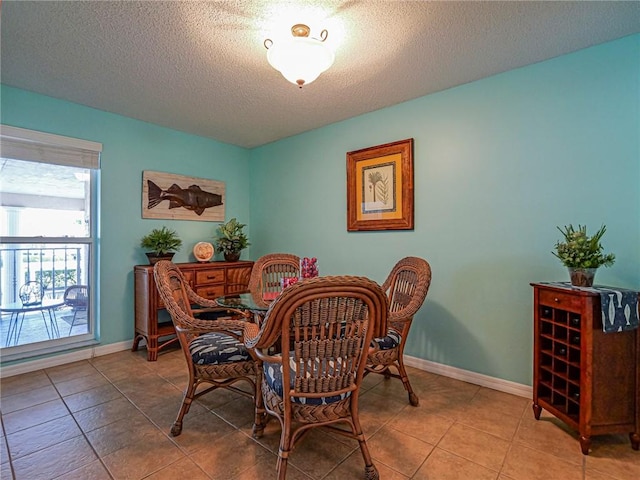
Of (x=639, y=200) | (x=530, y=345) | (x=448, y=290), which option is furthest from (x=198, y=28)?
(x=530, y=345)

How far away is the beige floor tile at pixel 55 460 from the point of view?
62.5 inches

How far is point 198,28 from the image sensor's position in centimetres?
198

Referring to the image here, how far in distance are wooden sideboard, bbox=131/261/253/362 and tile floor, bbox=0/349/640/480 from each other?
2.41 ft

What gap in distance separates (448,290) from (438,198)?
0.84 m

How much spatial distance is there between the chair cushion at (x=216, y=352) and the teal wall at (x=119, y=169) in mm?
1943

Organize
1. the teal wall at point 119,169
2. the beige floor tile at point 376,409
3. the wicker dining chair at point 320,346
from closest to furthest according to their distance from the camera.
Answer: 1. the wicker dining chair at point 320,346
2. the beige floor tile at point 376,409
3. the teal wall at point 119,169

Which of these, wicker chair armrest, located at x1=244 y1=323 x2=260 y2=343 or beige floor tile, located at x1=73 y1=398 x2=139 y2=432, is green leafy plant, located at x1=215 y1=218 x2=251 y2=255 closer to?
beige floor tile, located at x1=73 y1=398 x2=139 y2=432

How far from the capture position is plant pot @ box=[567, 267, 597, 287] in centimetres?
185

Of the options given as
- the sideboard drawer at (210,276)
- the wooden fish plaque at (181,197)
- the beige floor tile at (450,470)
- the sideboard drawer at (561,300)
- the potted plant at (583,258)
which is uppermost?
the wooden fish plaque at (181,197)

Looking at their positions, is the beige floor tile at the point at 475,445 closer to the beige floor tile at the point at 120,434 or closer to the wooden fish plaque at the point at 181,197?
the beige floor tile at the point at 120,434

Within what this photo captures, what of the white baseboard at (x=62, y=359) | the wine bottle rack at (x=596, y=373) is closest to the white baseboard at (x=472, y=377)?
the wine bottle rack at (x=596, y=373)

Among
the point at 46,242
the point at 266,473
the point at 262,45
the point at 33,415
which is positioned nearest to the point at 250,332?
the point at 266,473

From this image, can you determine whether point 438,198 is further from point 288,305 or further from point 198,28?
point 198,28

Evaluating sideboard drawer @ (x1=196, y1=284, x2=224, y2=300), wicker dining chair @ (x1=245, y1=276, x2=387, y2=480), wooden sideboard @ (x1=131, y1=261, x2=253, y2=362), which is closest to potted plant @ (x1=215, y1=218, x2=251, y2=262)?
wooden sideboard @ (x1=131, y1=261, x2=253, y2=362)
